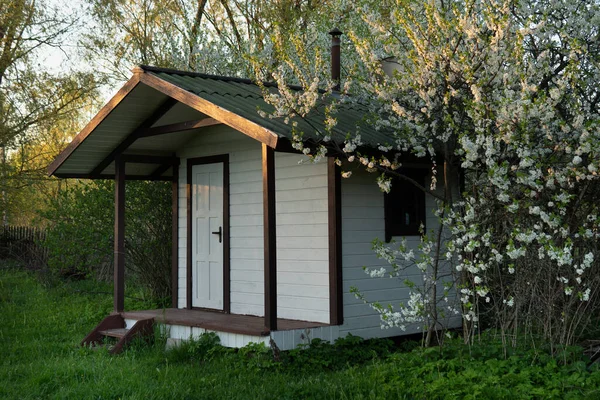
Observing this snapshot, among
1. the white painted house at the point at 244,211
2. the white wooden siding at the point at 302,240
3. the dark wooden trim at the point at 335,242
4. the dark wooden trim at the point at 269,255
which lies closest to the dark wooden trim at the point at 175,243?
the white painted house at the point at 244,211

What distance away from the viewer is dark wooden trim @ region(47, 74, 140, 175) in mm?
8380

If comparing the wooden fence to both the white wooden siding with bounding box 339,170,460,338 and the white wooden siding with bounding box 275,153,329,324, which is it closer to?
the white wooden siding with bounding box 275,153,329,324

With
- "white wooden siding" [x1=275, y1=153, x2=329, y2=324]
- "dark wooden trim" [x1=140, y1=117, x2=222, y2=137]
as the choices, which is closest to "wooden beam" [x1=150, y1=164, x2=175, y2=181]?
"dark wooden trim" [x1=140, y1=117, x2=222, y2=137]

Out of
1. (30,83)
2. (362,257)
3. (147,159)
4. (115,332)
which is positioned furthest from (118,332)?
(30,83)

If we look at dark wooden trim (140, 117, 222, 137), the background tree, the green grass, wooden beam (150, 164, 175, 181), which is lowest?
the green grass

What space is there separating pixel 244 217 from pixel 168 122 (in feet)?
5.55

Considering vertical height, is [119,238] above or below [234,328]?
above

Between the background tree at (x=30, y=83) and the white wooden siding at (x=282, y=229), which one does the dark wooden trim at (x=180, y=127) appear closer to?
the white wooden siding at (x=282, y=229)

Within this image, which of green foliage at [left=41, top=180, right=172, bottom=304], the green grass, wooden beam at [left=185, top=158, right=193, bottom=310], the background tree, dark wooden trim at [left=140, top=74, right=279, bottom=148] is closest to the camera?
the green grass

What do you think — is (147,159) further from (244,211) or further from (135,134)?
(244,211)

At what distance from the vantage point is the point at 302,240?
8359 millimetres

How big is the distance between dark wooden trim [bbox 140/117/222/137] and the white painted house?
0.6 inches

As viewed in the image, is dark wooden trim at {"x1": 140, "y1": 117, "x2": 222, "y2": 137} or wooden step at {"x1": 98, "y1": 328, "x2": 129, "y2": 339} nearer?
dark wooden trim at {"x1": 140, "y1": 117, "x2": 222, "y2": 137}

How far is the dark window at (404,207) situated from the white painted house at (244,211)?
16mm
